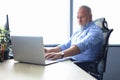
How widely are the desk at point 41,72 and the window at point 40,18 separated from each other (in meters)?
1.56

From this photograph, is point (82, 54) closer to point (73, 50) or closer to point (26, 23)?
point (73, 50)

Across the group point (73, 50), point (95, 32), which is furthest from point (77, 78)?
point (95, 32)

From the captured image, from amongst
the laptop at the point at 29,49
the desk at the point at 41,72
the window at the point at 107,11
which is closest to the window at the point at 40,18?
the window at the point at 107,11

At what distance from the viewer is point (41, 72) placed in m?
1.36

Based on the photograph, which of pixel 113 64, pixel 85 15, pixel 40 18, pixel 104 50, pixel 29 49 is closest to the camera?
pixel 29 49

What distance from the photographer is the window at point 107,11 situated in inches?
133

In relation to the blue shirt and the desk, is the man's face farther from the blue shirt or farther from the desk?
the desk

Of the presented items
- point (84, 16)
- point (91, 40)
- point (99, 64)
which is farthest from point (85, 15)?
point (99, 64)

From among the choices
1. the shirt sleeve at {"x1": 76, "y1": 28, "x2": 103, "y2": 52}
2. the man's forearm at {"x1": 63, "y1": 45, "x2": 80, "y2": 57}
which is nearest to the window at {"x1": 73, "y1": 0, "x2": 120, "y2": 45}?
the shirt sleeve at {"x1": 76, "y1": 28, "x2": 103, "y2": 52}

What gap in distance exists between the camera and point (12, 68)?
1494 millimetres

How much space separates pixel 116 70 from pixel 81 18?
1417mm

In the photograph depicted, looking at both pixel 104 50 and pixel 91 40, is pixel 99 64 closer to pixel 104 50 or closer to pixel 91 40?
pixel 104 50

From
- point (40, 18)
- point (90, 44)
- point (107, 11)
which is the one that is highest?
point (107, 11)

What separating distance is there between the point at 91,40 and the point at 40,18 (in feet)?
4.67
